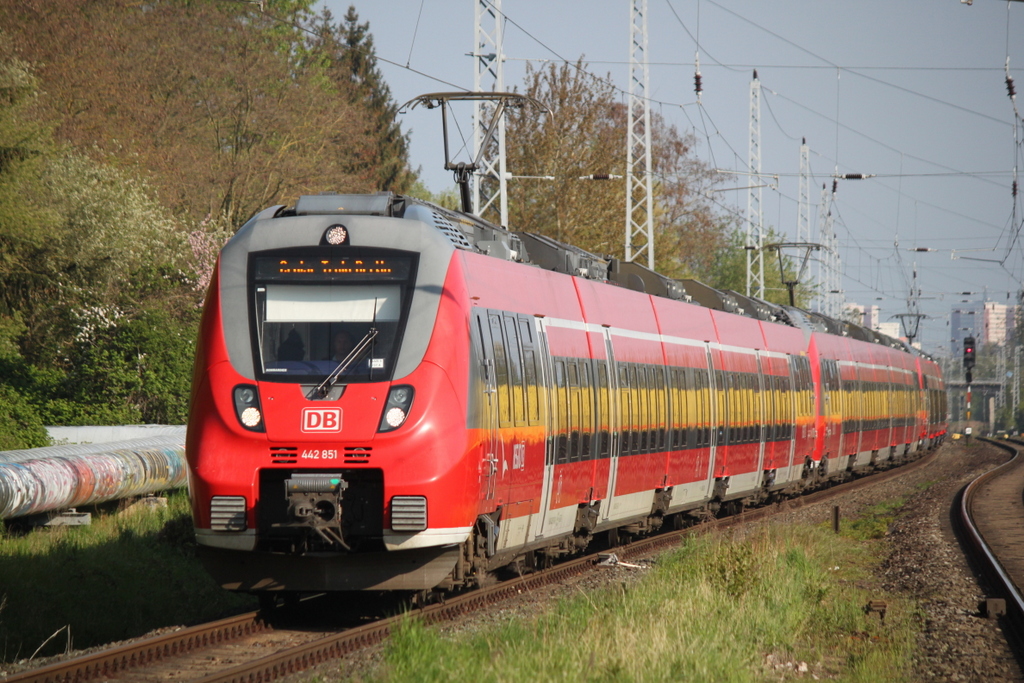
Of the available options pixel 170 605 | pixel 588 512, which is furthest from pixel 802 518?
pixel 170 605

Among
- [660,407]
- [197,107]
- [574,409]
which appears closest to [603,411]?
[574,409]

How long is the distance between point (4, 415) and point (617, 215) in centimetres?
2638

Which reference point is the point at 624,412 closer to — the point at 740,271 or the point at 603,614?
the point at 603,614

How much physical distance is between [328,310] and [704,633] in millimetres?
4027

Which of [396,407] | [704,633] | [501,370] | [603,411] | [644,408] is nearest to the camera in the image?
[704,633]

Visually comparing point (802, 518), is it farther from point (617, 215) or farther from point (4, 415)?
point (617, 215)

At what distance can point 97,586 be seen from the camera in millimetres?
13195

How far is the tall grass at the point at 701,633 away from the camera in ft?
27.9

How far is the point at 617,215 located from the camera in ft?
151

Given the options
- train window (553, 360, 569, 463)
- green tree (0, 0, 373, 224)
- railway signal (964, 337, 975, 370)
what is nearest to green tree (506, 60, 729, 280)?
green tree (0, 0, 373, 224)

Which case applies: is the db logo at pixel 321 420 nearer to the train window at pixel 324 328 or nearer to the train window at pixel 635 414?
the train window at pixel 324 328

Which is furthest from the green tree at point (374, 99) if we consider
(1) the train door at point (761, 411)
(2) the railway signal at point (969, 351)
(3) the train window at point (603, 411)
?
(3) the train window at point (603, 411)

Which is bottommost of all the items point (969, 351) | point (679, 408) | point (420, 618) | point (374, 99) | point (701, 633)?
point (701, 633)

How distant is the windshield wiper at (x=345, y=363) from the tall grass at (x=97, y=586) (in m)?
2.80
